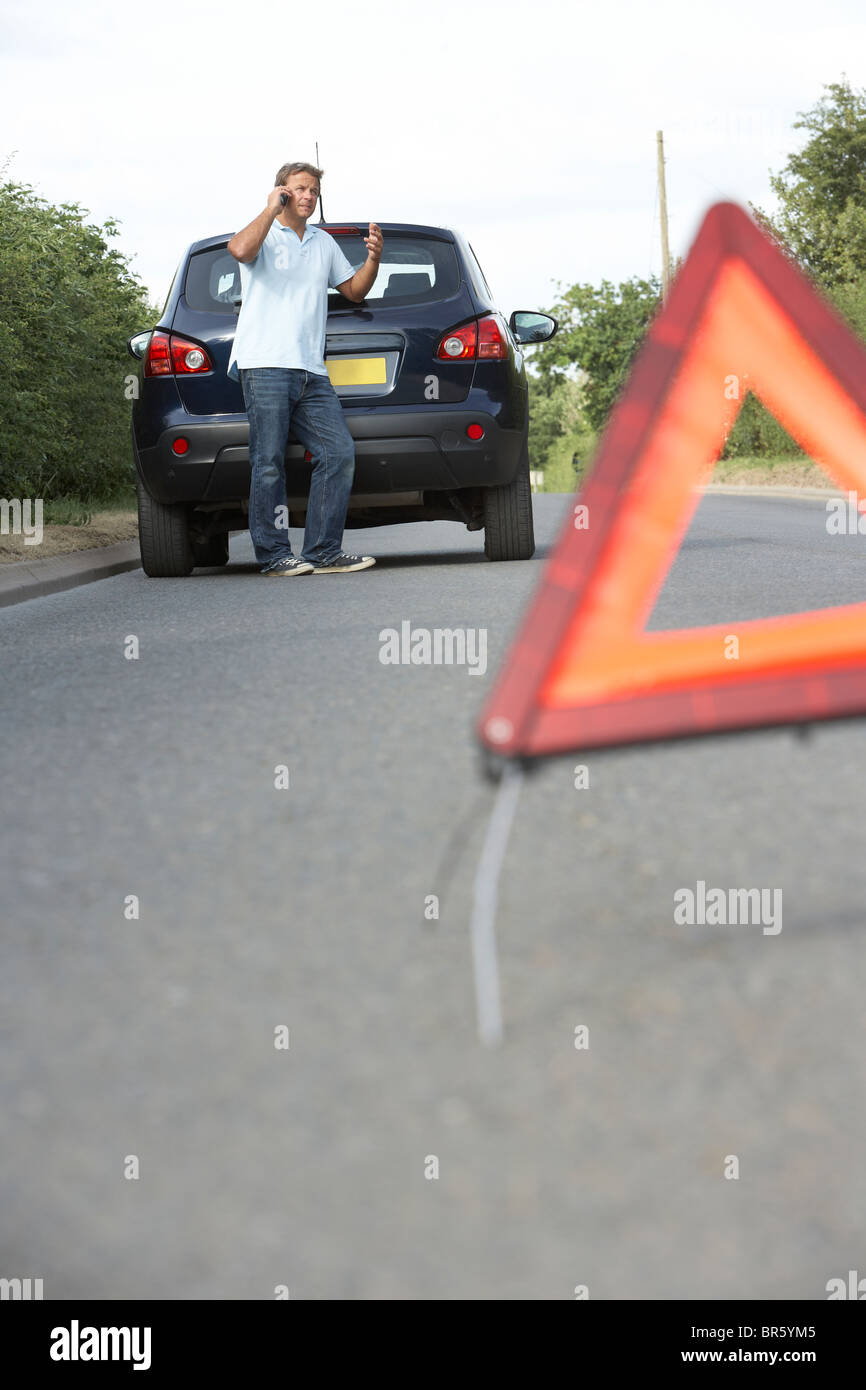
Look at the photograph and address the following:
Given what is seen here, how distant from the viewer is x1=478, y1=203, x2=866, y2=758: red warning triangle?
263 centimetres

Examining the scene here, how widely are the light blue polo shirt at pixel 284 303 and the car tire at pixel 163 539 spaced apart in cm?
103

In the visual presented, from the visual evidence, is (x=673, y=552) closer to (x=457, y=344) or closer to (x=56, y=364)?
(x=457, y=344)

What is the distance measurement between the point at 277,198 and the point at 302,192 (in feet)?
0.61

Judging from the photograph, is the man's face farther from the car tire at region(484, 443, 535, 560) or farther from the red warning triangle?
the red warning triangle

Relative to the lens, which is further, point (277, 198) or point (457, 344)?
point (457, 344)

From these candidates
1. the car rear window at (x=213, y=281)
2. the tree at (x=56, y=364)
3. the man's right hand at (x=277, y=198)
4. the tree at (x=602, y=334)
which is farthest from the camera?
the tree at (x=602, y=334)

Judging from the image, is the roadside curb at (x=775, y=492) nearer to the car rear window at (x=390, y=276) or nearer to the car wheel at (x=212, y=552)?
the car wheel at (x=212, y=552)

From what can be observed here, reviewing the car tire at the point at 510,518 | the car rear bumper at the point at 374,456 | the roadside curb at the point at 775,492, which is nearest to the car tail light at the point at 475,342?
the car rear bumper at the point at 374,456

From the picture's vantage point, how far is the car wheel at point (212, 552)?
11.1m

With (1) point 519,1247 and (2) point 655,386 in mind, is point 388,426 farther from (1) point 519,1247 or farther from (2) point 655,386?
(1) point 519,1247

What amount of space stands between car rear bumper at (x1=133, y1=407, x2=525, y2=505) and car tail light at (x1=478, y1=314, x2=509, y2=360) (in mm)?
351

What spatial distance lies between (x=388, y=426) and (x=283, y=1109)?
728 cm

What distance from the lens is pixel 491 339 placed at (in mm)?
9336

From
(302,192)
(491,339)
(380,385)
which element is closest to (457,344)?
(491,339)
